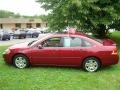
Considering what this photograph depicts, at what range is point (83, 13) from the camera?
49.5 feet

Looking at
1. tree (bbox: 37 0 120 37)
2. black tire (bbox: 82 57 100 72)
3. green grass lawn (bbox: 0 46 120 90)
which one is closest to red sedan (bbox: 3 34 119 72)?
black tire (bbox: 82 57 100 72)

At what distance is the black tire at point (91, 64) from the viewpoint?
1087 centimetres

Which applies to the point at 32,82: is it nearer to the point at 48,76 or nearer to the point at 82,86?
the point at 48,76

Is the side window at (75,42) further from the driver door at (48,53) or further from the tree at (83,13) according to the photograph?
the tree at (83,13)

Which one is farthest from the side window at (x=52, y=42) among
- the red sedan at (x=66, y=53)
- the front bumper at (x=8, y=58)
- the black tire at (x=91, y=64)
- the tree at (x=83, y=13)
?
the tree at (x=83, y=13)

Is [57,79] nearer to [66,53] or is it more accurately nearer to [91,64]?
[66,53]

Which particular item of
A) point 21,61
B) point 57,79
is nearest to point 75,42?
point 57,79

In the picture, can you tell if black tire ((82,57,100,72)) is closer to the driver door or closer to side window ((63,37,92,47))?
side window ((63,37,92,47))

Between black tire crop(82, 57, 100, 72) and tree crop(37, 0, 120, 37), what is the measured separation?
426cm

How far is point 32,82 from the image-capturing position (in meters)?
9.20

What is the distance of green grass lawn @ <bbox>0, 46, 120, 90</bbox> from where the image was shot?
345 inches

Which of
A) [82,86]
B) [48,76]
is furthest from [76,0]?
[82,86]

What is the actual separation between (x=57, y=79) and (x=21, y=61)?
7.25ft

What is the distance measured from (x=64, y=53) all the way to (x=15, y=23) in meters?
69.0
